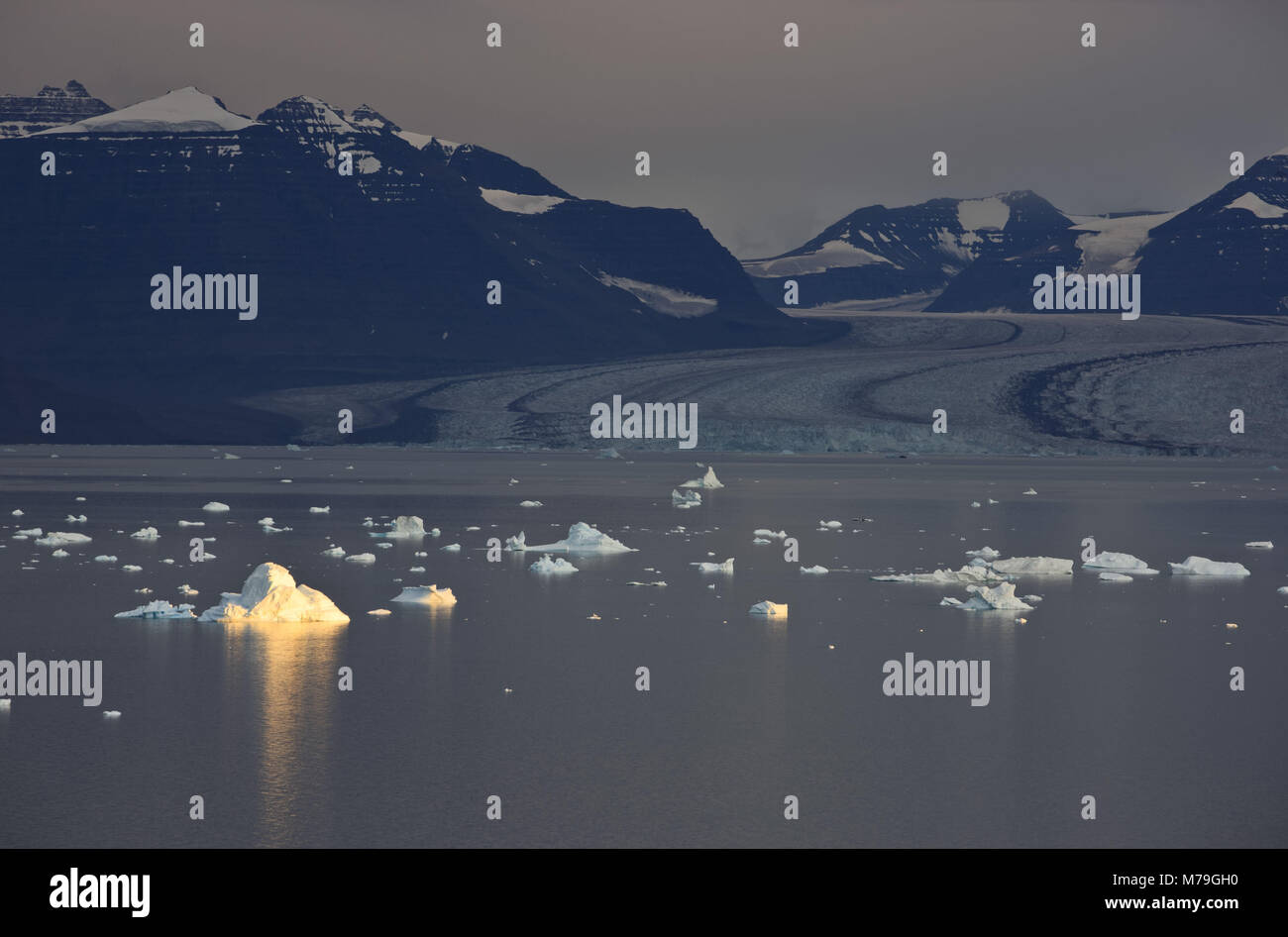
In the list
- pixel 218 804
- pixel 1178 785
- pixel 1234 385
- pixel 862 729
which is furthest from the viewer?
pixel 1234 385

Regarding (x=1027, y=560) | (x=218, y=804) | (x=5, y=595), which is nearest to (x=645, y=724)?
(x=218, y=804)

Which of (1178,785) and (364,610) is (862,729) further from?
(364,610)

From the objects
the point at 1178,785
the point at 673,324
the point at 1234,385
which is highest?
the point at 673,324

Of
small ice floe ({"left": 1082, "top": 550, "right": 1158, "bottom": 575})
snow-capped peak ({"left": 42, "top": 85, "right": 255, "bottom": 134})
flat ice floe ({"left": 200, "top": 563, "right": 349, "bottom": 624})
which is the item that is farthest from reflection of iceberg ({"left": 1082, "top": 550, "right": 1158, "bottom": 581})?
snow-capped peak ({"left": 42, "top": 85, "right": 255, "bottom": 134})

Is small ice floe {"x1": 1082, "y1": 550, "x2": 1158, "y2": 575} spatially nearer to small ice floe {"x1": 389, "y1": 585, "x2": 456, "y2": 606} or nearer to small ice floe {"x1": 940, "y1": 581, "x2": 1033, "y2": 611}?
small ice floe {"x1": 940, "y1": 581, "x2": 1033, "y2": 611}

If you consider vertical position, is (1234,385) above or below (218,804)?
above

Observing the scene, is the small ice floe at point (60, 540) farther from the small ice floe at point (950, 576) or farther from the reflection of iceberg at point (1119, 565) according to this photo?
the reflection of iceberg at point (1119, 565)

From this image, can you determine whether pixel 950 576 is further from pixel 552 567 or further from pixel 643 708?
pixel 643 708
